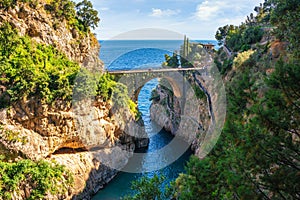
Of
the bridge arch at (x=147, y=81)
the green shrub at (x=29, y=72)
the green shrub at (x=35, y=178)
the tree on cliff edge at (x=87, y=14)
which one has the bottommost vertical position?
the green shrub at (x=35, y=178)

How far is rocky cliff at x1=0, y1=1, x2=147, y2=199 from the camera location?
53.1ft

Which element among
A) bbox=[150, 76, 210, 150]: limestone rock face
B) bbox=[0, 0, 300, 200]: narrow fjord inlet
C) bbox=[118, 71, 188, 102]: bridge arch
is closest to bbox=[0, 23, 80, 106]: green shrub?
bbox=[0, 0, 300, 200]: narrow fjord inlet

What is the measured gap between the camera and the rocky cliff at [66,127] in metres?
16.2

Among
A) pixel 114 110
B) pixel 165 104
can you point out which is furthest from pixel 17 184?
pixel 165 104

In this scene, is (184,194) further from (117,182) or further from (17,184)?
(117,182)

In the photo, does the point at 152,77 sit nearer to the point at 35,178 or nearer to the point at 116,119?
the point at 116,119

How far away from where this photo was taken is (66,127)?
Answer: 1828 cm

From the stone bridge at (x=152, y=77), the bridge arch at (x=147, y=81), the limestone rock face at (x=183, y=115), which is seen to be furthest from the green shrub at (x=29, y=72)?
the limestone rock face at (x=183, y=115)

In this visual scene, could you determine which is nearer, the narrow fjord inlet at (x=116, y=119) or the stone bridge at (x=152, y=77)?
the narrow fjord inlet at (x=116, y=119)

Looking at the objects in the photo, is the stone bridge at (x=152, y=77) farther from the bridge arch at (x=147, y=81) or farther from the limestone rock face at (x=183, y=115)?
the limestone rock face at (x=183, y=115)

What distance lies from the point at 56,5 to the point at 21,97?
8672 millimetres

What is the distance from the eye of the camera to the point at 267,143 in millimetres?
6160

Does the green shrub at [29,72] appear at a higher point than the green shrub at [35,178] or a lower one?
higher

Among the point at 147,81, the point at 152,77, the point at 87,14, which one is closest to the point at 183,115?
the point at 152,77
